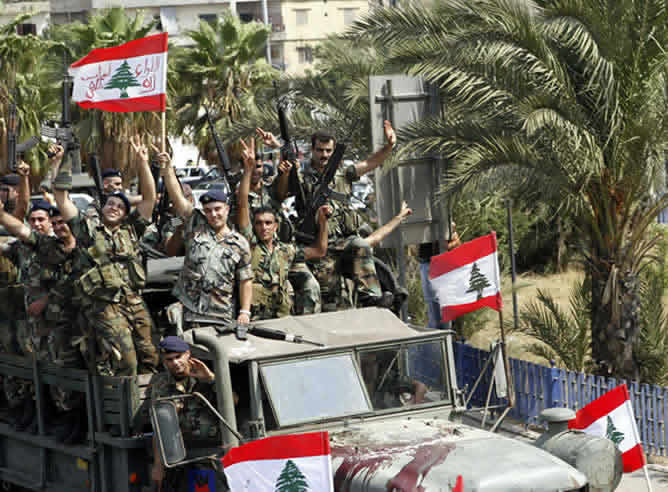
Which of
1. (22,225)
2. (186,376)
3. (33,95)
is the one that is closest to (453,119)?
(22,225)

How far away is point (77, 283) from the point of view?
7984 mm

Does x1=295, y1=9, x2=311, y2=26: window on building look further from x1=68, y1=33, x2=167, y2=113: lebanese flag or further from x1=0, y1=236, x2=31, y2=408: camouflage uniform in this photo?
x1=0, y1=236, x2=31, y2=408: camouflage uniform

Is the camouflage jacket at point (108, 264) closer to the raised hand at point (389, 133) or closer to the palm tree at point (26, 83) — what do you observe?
the raised hand at point (389, 133)

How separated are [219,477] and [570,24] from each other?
6.41 meters

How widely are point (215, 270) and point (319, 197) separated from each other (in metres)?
1.72

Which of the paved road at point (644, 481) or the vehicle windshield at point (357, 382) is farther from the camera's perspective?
the paved road at point (644, 481)

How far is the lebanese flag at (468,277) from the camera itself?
7.89m

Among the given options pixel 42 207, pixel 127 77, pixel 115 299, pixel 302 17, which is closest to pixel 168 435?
pixel 115 299

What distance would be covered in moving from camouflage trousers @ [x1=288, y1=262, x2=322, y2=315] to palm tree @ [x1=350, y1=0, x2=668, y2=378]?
9.44 feet

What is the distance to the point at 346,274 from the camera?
8.91 m

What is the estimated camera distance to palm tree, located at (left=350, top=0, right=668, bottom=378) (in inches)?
424

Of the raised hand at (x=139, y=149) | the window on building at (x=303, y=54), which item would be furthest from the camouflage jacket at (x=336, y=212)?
the window on building at (x=303, y=54)

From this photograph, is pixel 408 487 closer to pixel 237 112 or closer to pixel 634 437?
pixel 634 437

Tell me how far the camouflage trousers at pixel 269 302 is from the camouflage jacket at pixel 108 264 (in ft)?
2.76
